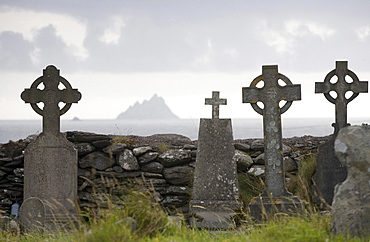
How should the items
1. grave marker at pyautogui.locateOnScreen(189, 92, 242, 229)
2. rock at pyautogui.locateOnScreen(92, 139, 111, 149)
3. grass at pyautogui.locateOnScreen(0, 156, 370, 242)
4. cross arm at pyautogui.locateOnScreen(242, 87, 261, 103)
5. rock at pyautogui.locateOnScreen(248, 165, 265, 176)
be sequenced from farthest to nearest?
rock at pyautogui.locateOnScreen(92, 139, 111, 149), rock at pyautogui.locateOnScreen(248, 165, 265, 176), grave marker at pyautogui.locateOnScreen(189, 92, 242, 229), cross arm at pyautogui.locateOnScreen(242, 87, 261, 103), grass at pyautogui.locateOnScreen(0, 156, 370, 242)

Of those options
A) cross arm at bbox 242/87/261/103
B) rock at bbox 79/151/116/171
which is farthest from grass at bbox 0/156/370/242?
rock at bbox 79/151/116/171

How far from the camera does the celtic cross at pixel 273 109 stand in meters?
9.48

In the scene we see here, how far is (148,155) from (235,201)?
243 cm

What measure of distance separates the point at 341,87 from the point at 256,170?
93.5 inches

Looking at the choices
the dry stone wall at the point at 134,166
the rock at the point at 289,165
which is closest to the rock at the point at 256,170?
the dry stone wall at the point at 134,166

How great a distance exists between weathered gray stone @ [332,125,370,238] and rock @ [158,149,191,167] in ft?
19.2

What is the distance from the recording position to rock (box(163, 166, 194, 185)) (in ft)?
39.1

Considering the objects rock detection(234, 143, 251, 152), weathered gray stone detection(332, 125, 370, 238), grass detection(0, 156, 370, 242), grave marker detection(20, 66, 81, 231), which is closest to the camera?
grass detection(0, 156, 370, 242)

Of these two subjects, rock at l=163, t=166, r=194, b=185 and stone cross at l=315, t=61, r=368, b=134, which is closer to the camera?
stone cross at l=315, t=61, r=368, b=134

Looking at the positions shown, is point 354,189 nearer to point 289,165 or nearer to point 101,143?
point 289,165

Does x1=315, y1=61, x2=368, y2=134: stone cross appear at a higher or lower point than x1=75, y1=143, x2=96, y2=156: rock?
higher

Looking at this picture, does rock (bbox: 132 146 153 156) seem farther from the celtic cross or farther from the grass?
the grass

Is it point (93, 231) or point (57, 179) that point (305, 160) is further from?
point (93, 231)

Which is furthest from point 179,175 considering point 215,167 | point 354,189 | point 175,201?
point 354,189
